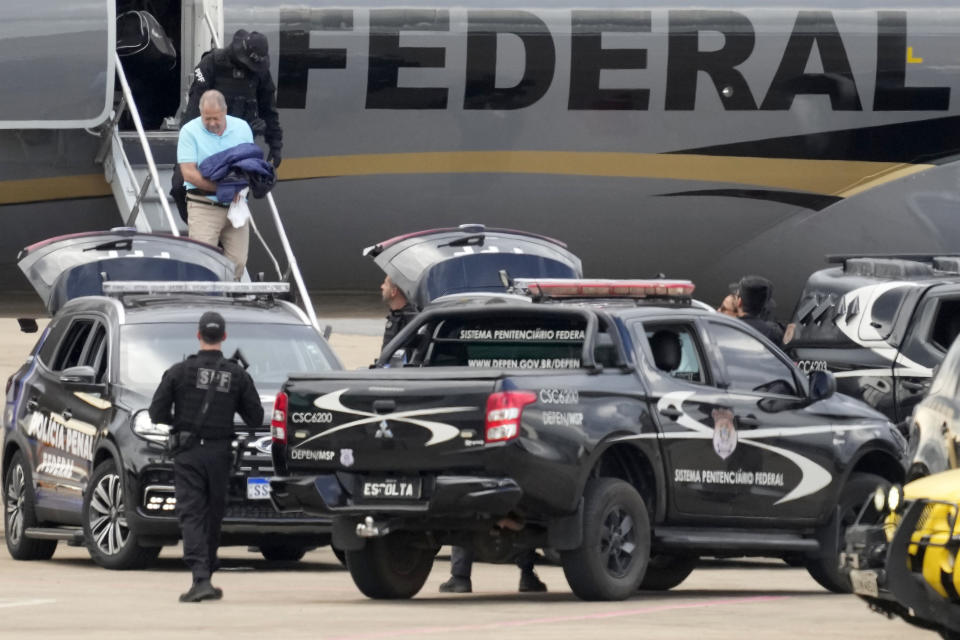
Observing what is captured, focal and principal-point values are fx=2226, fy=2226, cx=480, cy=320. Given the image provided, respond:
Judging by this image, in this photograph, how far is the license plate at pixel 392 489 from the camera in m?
11.2

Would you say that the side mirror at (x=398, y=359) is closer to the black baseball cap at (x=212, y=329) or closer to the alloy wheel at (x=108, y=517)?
the black baseball cap at (x=212, y=329)

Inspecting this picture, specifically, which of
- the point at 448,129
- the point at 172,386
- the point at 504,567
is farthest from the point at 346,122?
the point at 172,386

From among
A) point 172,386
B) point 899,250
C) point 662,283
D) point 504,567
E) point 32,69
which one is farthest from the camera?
point 899,250

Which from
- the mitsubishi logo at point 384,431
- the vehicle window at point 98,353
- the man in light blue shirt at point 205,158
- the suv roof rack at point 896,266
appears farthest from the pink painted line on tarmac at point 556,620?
the man in light blue shirt at point 205,158

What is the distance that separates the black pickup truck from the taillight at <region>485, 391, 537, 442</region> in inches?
0.4

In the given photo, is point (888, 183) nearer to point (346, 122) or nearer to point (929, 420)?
point (346, 122)

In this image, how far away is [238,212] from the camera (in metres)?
16.6

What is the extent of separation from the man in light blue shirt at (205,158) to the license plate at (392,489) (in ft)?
17.8

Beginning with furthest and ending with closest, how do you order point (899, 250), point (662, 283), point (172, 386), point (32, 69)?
point (899, 250) → point (32, 69) → point (662, 283) → point (172, 386)

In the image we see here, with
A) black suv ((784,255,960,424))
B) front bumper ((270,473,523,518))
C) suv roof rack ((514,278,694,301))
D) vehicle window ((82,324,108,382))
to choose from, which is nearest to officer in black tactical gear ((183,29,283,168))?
vehicle window ((82,324,108,382))

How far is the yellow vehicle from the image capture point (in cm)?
858

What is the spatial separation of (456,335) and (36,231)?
5.50m

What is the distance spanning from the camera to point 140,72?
18.8m

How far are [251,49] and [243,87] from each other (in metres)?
0.66
